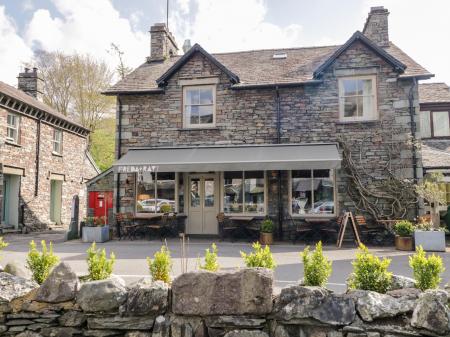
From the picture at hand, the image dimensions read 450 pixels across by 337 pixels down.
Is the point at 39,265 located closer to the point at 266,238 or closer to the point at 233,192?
the point at 266,238

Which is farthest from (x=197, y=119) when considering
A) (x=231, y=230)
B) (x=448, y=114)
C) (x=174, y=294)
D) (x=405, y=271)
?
(x=448, y=114)

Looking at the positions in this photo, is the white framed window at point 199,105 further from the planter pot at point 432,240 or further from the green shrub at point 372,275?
the green shrub at point 372,275

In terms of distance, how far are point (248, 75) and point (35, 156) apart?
44.8 ft

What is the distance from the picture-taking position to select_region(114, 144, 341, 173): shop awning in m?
13.1

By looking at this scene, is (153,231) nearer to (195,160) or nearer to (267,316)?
(195,160)

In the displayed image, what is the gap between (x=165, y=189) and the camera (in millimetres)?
16094

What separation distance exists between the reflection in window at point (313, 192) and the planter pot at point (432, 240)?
3474 mm

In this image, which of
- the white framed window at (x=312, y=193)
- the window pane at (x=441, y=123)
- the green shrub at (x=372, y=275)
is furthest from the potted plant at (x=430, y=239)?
the window pane at (x=441, y=123)

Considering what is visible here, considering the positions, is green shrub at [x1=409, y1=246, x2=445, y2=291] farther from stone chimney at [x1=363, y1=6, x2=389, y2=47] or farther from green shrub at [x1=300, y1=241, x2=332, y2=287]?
stone chimney at [x1=363, y1=6, x2=389, y2=47]

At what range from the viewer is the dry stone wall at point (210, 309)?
14.8ft

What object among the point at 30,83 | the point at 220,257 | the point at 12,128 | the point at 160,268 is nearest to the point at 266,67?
the point at 220,257

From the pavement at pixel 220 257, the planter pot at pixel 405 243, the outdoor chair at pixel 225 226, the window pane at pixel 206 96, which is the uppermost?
the window pane at pixel 206 96

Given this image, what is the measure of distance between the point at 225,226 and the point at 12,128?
1324 cm

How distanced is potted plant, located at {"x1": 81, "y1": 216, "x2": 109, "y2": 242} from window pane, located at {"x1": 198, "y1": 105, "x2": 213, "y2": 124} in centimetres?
616
